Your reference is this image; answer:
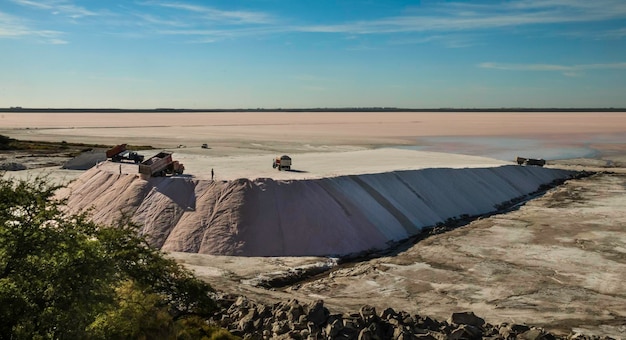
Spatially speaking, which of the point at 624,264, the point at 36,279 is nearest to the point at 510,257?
the point at 624,264

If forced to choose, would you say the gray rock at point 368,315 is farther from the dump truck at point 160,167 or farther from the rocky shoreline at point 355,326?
the dump truck at point 160,167

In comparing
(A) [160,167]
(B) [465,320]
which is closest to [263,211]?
(A) [160,167]

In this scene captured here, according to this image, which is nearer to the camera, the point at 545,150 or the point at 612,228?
the point at 612,228

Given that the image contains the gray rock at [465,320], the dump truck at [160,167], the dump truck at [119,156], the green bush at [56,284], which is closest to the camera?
the green bush at [56,284]

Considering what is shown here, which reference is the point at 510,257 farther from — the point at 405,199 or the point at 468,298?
the point at 405,199

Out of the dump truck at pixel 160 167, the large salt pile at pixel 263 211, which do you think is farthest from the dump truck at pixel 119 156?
the dump truck at pixel 160 167

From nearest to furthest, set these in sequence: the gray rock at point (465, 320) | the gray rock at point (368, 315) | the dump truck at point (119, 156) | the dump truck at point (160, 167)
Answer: the gray rock at point (368, 315)
the gray rock at point (465, 320)
the dump truck at point (160, 167)
the dump truck at point (119, 156)

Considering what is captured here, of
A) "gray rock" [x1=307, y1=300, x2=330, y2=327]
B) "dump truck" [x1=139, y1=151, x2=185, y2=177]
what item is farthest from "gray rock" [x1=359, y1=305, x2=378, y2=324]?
"dump truck" [x1=139, y1=151, x2=185, y2=177]

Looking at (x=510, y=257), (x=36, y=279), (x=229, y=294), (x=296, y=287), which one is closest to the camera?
(x=36, y=279)
